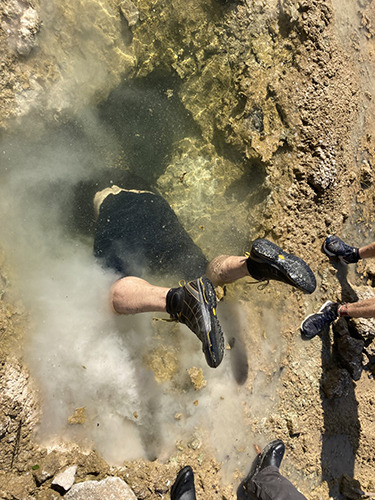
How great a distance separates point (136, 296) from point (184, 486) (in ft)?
4.84

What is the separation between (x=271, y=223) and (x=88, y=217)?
1.71 metres

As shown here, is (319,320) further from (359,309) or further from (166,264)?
(166,264)

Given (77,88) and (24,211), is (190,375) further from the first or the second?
(77,88)

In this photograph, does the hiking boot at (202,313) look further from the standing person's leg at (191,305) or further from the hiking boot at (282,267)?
the hiking boot at (282,267)

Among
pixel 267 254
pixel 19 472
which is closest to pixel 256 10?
pixel 267 254

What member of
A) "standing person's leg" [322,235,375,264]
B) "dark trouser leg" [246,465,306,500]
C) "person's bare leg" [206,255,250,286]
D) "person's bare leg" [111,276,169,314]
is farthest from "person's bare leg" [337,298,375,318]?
"person's bare leg" [111,276,169,314]

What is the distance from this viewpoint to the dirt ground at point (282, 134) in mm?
3068

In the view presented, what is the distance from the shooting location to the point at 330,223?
344 centimetres

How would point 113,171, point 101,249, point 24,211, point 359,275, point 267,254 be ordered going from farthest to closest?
point 359,275 < point 113,171 < point 24,211 < point 101,249 < point 267,254

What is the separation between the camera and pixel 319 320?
3256 millimetres

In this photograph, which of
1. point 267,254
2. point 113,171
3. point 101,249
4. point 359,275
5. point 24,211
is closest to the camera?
point 267,254

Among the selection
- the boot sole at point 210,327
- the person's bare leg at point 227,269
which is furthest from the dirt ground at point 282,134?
the boot sole at point 210,327

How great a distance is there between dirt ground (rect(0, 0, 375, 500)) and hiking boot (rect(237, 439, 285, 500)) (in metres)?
0.09

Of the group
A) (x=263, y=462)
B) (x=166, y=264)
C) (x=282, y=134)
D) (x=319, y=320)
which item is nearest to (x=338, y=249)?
(x=319, y=320)
